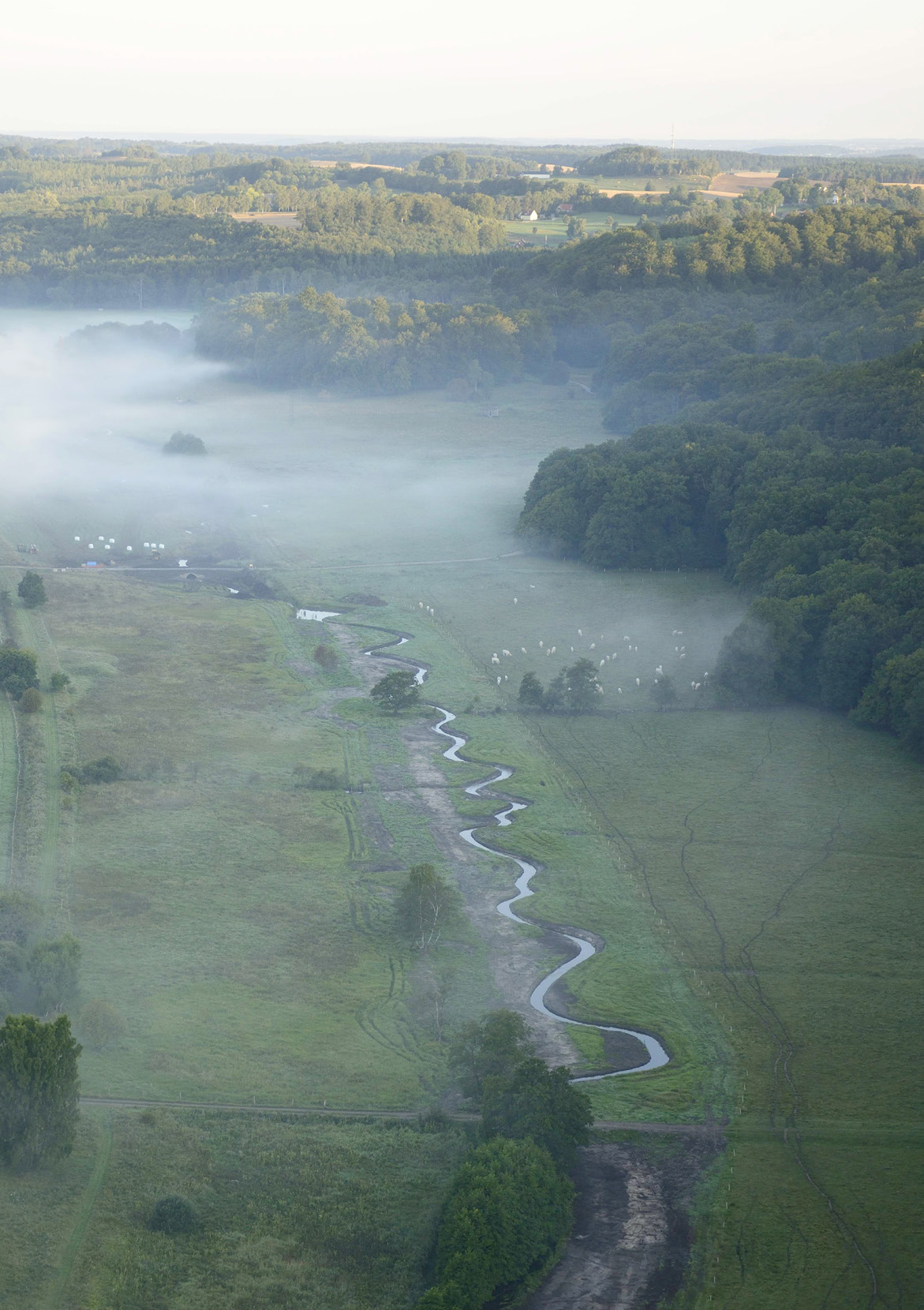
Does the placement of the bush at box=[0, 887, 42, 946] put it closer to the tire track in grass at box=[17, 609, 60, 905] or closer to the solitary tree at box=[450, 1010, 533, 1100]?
the tire track in grass at box=[17, 609, 60, 905]

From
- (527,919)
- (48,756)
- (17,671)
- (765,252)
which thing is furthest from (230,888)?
(765,252)

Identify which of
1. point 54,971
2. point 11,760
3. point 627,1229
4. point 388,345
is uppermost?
point 388,345

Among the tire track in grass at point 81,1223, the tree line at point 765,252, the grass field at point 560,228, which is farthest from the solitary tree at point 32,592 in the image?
the grass field at point 560,228

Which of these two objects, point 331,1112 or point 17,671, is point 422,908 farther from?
point 17,671

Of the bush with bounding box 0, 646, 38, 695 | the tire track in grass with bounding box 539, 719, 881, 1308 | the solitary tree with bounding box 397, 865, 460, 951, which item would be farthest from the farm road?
the bush with bounding box 0, 646, 38, 695

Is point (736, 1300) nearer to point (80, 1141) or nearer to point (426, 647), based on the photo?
point (80, 1141)

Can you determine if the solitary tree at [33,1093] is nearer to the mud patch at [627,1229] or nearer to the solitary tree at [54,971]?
the solitary tree at [54,971]

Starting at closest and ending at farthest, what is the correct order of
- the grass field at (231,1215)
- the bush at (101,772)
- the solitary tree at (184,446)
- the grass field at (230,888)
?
the grass field at (231,1215) < the grass field at (230,888) < the bush at (101,772) < the solitary tree at (184,446)

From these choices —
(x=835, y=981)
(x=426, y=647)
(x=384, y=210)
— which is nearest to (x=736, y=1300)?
(x=835, y=981)
